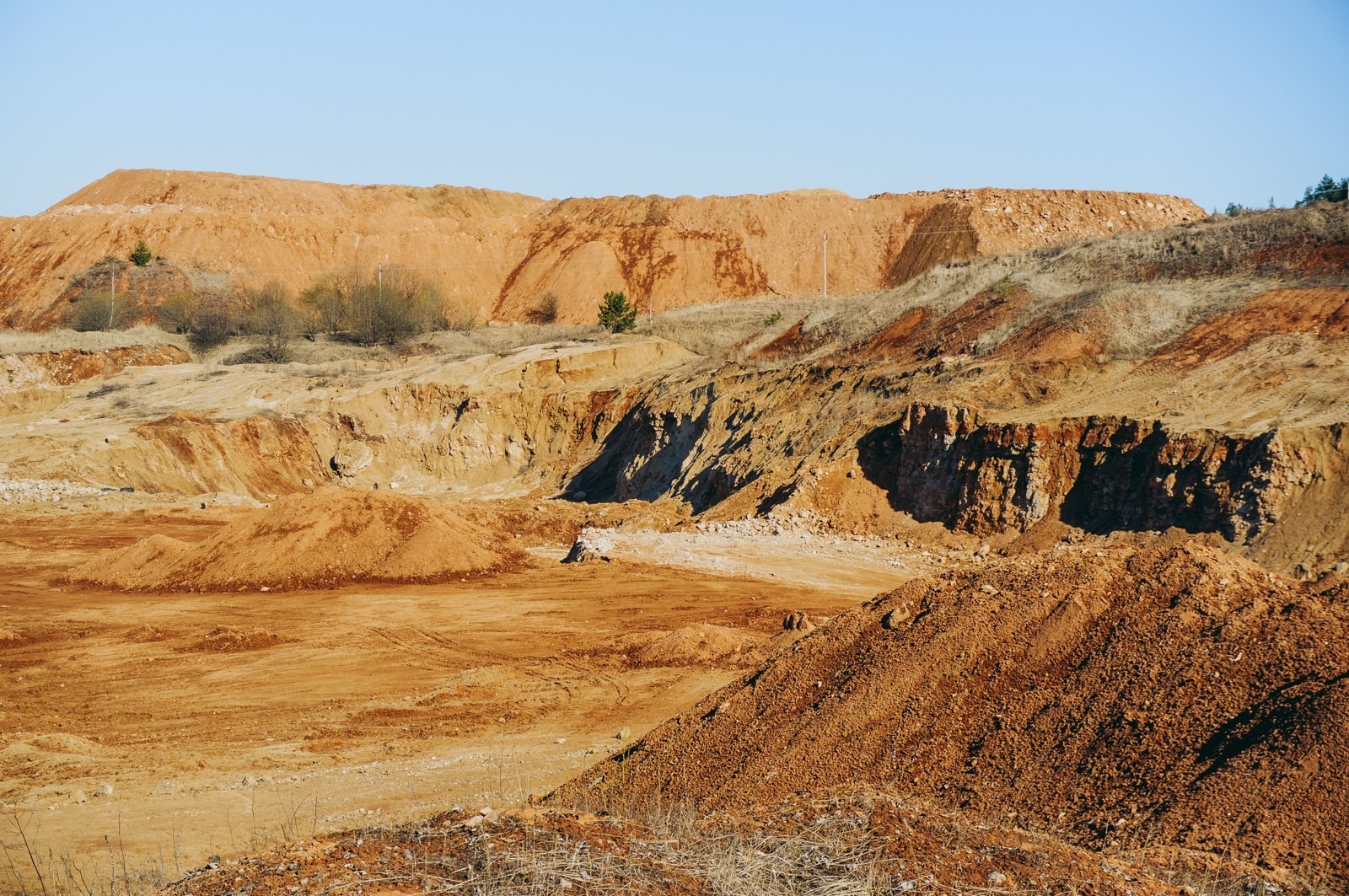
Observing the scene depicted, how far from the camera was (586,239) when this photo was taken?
8681 cm

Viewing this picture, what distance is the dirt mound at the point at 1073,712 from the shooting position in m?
7.55

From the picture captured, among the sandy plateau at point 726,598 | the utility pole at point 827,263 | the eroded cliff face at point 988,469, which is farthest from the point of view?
the utility pole at point 827,263

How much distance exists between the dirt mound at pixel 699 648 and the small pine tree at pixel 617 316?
127 ft

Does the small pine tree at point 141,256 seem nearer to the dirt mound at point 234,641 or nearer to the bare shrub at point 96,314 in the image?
the bare shrub at point 96,314

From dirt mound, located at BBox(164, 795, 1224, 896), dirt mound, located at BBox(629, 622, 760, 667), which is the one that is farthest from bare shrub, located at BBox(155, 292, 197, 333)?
dirt mound, located at BBox(164, 795, 1224, 896)

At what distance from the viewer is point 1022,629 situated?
31.9 feet

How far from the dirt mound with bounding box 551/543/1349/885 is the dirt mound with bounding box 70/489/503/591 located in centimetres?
1524

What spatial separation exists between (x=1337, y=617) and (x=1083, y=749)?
2133 millimetres

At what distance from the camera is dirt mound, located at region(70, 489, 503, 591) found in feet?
80.1

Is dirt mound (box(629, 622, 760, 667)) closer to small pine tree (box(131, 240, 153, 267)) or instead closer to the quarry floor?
the quarry floor

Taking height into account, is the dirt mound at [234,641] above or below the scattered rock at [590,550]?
below

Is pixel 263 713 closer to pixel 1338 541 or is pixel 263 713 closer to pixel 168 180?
pixel 1338 541

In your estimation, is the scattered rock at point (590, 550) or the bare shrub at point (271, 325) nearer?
the scattered rock at point (590, 550)

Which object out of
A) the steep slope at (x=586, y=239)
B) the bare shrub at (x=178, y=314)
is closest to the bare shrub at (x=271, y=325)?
the bare shrub at (x=178, y=314)
